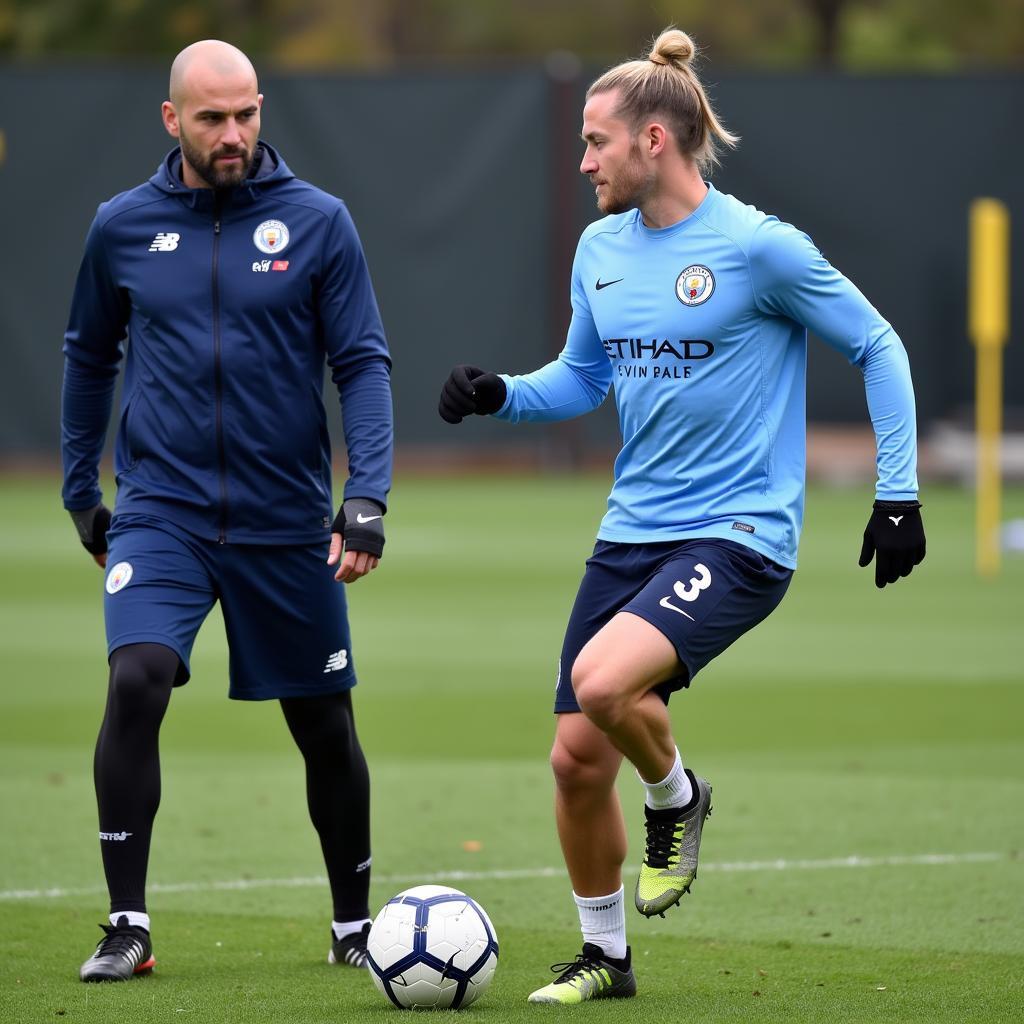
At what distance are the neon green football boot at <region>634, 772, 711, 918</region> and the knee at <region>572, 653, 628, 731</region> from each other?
1.18 ft

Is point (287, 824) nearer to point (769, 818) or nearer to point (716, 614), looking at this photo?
point (769, 818)

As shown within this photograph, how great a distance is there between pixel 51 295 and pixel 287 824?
641 inches

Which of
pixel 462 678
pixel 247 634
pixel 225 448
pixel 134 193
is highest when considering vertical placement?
pixel 134 193

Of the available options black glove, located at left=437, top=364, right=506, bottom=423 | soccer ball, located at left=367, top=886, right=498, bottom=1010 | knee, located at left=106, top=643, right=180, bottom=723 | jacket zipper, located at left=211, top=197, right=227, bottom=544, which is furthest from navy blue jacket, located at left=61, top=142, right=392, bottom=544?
soccer ball, located at left=367, top=886, right=498, bottom=1010

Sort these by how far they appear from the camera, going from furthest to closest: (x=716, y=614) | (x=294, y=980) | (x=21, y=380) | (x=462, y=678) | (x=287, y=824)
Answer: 1. (x=21, y=380)
2. (x=462, y=678)
3. (x=287, y=824)
4. (x=294, y=980)
5. (x=716, y=614)

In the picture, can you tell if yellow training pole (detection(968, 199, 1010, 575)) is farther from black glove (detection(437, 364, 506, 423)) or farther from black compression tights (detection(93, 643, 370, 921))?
black compression tights (detection(93, 643, 370, 921))

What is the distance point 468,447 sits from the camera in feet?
77.4

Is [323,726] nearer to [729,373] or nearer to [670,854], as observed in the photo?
[670,854]

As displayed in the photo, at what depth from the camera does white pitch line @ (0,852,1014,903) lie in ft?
20.7

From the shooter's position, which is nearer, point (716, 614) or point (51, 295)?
point (716, 614)

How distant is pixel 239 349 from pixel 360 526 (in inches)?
23.0

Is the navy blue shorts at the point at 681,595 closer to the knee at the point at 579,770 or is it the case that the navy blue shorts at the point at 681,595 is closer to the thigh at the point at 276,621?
the knee at the point at 579,770

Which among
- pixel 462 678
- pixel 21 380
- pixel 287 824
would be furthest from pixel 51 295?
pixel 287 824

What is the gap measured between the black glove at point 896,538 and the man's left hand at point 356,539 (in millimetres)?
1300
